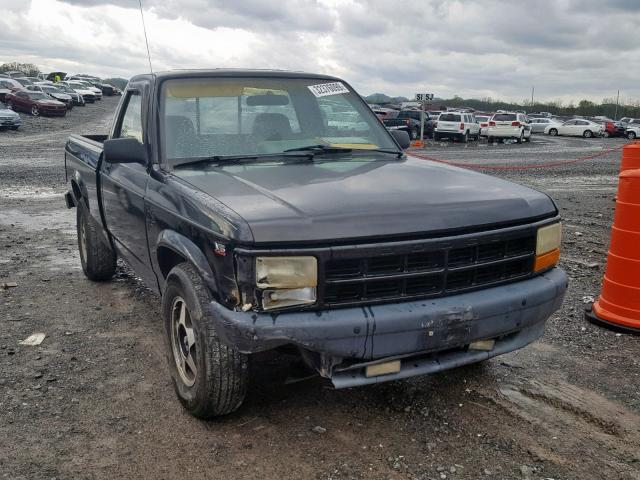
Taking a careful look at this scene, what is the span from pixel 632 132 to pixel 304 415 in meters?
46.1

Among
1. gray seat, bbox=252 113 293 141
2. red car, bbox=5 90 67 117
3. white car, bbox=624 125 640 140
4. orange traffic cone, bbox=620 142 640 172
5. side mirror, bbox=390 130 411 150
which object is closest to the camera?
gray seat, bbox=252 113 293 141

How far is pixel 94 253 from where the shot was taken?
558 cm

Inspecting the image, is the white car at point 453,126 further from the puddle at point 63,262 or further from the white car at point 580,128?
the puddle at point 63,262

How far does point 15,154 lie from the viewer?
18.1m

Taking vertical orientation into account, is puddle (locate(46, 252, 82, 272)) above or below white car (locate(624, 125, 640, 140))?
below

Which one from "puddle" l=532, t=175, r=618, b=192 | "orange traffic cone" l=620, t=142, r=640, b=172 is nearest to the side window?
"orange traffic cone" l=620, t=142, r=640, b=172

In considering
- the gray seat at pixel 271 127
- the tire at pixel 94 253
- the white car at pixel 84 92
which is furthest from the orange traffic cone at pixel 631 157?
the white car at pixel 84 92

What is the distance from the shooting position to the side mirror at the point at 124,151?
12.2ft

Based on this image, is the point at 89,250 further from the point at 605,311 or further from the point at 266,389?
the point at 605,311

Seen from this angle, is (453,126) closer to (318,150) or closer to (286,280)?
(318,150)

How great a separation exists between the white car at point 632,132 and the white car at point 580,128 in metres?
2.39

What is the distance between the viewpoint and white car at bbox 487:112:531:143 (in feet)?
106

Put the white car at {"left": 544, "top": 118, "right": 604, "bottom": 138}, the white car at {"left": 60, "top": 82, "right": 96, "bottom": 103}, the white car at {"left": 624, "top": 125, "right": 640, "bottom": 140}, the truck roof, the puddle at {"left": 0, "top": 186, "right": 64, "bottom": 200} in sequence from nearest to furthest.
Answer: the truck roof
the puddle at {"left": 0, "top": 186, "right": 64, "bottom": 200}
the white car at {"left": 544, "top": 118, "right": 604, "bottom": 138}
the white car at {"left": 624, "top": 125, "right": 640, "bottom": 140}
the white car at {"left": 60, "top": 82, "right": 96, "bottom": 103}

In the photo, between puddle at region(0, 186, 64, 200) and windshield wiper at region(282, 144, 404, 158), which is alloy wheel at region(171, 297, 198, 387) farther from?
puddle at region(0, 186, 64, 200)
